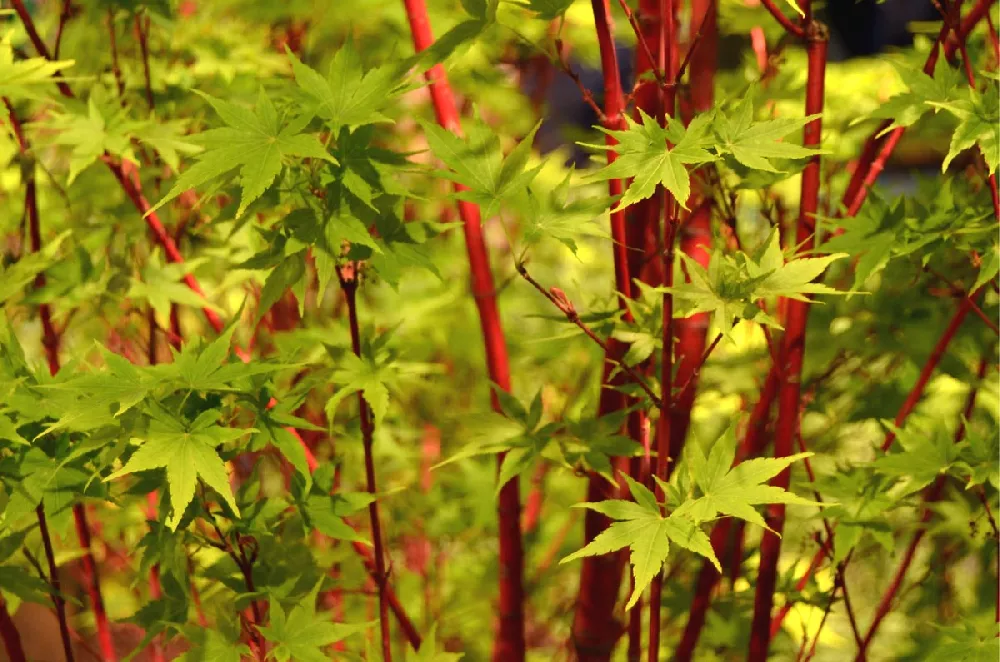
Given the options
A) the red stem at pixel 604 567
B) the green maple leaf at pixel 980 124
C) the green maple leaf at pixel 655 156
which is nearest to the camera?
the green maple leaf at pixel 655 156

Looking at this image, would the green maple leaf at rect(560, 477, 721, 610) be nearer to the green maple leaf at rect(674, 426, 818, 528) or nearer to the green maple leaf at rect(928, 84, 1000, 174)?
the green maple leaf at rect(674, 426, 818, 528)

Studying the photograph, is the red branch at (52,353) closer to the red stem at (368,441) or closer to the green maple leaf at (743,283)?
the red stem at (368,441)

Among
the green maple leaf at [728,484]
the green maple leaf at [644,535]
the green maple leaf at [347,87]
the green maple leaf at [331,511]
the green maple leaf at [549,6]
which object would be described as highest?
the green maple leaf at [549,6]

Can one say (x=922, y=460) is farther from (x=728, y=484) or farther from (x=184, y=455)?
(x=184, y=455)

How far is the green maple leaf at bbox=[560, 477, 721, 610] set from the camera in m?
0.66

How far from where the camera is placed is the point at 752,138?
675mm

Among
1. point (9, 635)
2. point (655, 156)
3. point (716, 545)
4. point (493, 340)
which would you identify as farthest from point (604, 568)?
point (9, 635)

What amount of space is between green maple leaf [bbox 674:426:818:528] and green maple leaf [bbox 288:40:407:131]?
0.36 metres

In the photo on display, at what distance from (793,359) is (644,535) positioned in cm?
29

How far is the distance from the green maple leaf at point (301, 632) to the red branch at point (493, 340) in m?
0.25

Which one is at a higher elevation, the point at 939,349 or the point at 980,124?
the point at 980,124

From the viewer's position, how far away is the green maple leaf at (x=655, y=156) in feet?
2.09

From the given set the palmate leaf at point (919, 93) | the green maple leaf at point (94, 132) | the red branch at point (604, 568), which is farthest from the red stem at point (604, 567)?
the green maple leaf at point (94, 132)

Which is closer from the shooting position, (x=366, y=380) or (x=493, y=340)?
(x=366, y=380)
